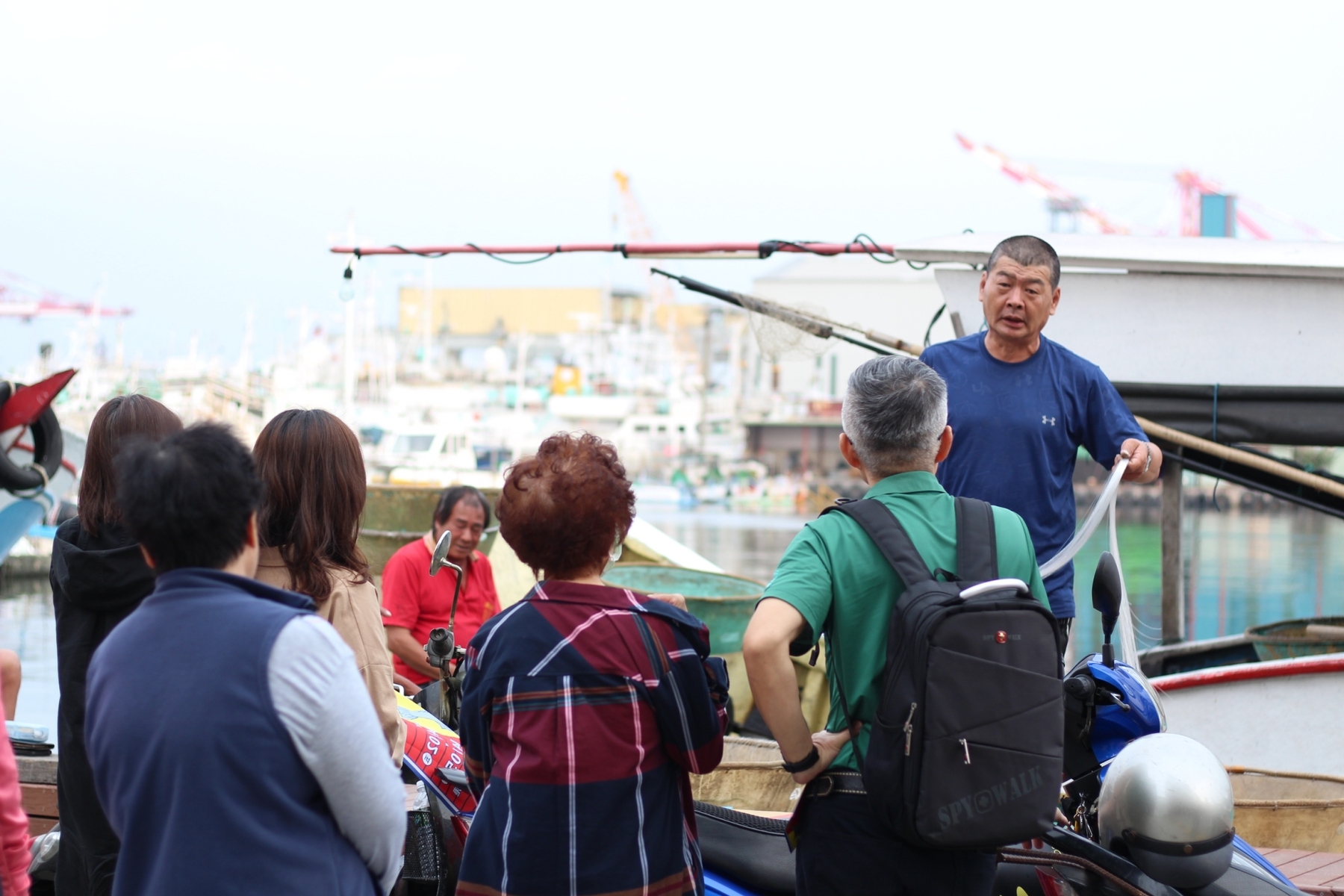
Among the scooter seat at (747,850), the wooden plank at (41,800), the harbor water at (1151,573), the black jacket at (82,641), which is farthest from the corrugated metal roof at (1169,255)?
the wooden plank at (41,800)

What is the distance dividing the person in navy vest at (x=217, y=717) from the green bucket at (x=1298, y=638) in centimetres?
693

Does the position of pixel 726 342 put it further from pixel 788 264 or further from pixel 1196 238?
pixel 1196 238

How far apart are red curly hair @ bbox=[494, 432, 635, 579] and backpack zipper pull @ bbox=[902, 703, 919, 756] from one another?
655 millimetres

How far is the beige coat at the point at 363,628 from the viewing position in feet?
8.16

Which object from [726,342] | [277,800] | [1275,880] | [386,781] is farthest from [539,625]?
[726,342]

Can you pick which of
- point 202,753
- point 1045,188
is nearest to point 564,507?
point 202,753

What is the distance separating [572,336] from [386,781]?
343ft

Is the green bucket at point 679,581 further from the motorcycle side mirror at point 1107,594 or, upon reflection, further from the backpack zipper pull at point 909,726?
the backpack zipper pull at point 909,726

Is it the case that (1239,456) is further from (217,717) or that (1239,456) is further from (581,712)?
(217,717)

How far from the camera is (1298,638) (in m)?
7.52

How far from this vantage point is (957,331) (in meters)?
5.73

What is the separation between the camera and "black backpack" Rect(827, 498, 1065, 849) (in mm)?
2045

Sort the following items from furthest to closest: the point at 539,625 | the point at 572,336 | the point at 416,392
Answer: the point at 572,336, the point at 416,392, the point at 539,625

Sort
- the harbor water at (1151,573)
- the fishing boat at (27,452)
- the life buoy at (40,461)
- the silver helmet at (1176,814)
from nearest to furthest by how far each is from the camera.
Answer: the silver helmet at (1176,814)
the fishing boat at (27,452)
the life buoy at (40,461)
the harbor water at (1151,573)
